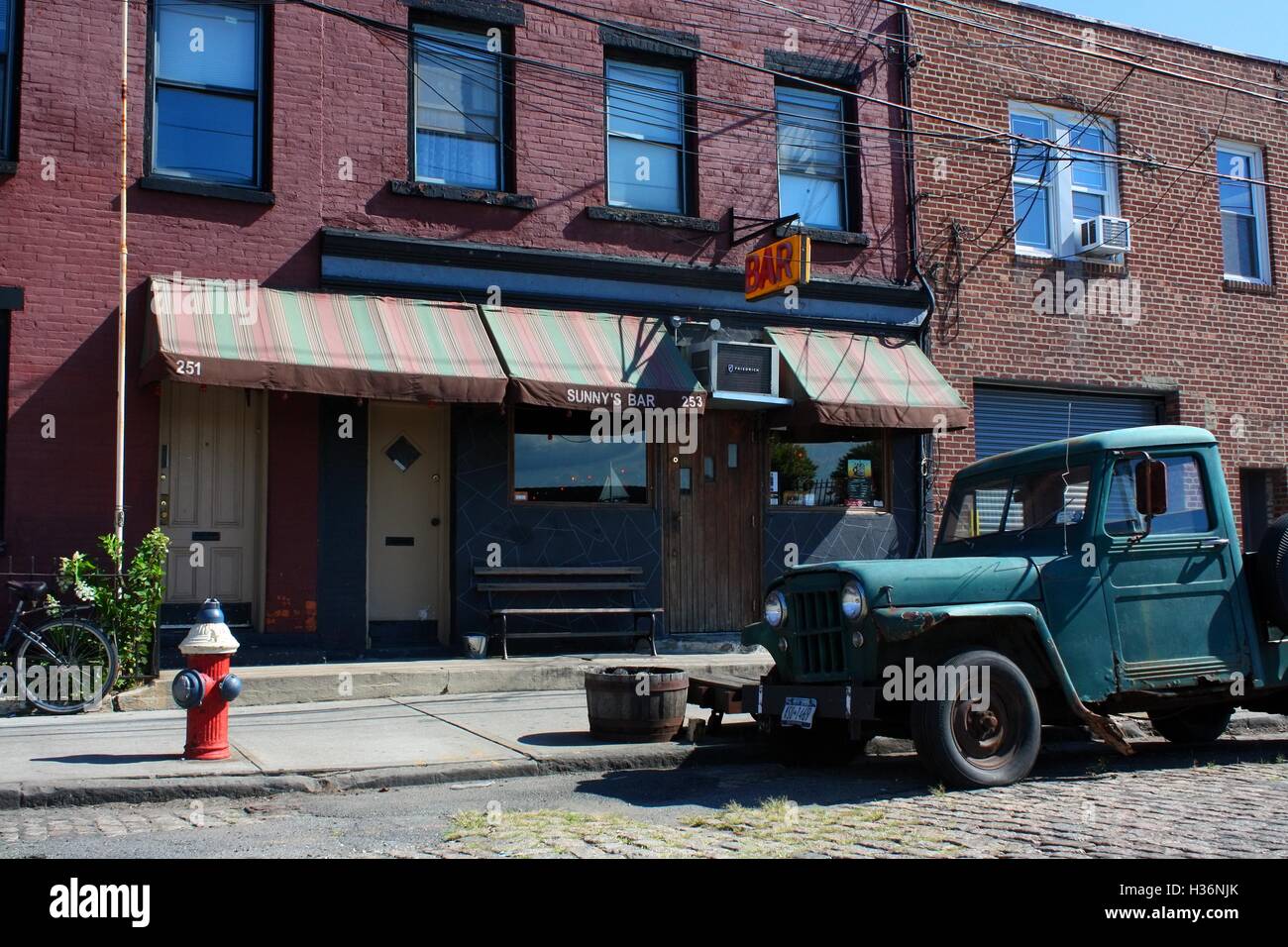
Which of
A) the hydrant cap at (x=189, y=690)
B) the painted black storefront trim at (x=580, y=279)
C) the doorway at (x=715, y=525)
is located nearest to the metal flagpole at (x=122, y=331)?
the painted black storefront trim at (x=580, y=279)

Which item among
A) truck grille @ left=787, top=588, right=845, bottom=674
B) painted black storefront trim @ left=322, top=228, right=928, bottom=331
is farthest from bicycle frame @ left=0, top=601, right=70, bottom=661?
truck grille @ left=787, top=588, right=845, bottom=674

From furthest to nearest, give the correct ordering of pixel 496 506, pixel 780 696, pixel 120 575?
pixel 496 506, pixel 120 575, pixel 780 696

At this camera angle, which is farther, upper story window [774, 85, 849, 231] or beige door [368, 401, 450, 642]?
upper story window [774, 85, 849, 231]

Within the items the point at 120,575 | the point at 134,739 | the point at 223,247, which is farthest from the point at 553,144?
the point at 134,739

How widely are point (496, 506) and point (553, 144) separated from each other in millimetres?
3902

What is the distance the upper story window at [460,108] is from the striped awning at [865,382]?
3626 mm

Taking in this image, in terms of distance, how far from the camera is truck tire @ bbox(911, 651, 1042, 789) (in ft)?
22.9

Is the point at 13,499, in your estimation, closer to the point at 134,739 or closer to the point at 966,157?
the point at 134,739

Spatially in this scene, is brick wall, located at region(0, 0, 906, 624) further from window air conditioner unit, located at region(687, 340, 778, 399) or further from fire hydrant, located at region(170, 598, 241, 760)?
fire hydrant, located at region(170, 598, 241, 760)

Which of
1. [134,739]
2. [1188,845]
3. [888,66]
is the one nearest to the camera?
[1188,845]

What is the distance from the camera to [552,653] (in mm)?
12750

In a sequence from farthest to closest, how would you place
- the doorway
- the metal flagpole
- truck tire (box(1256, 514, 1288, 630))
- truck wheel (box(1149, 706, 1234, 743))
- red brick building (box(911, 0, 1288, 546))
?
red brick building (box(911, 0, 1288, 546))
the doorway
the metal flagpole
truck wheel (box(1149, 706, 1234, 743))
truck tire (box(1256, 514, 1288, 630))

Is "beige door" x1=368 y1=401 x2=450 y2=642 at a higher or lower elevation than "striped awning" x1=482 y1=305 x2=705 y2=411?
lower

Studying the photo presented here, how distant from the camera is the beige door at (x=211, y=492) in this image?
38.7ft
